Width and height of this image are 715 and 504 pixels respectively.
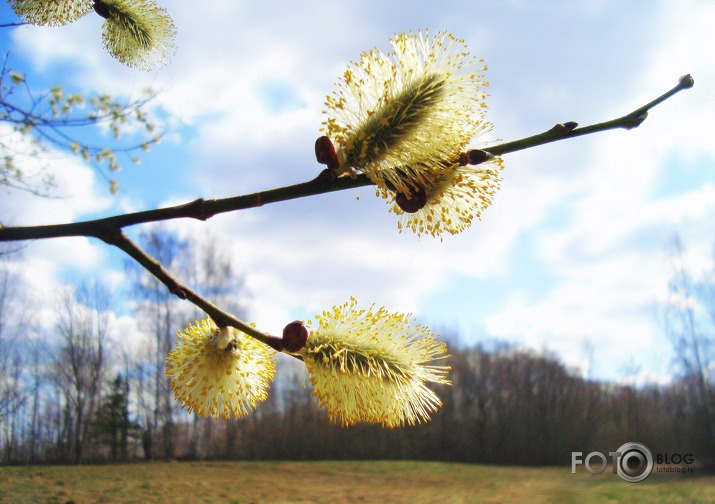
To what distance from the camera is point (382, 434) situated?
2017 centimetres

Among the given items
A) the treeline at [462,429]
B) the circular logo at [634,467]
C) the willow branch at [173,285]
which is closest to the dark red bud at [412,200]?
the willow branch at [173,285]

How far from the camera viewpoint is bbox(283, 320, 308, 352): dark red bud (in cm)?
83

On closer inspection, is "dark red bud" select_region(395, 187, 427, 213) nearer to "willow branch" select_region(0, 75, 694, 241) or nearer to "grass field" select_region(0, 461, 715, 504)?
"willow branch" select_region(0, 75, 694, 241)

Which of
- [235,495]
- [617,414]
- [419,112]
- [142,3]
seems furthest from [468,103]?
[617,414]

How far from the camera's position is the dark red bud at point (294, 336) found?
2.72 feet

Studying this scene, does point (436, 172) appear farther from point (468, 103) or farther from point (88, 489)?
point (88, 489)

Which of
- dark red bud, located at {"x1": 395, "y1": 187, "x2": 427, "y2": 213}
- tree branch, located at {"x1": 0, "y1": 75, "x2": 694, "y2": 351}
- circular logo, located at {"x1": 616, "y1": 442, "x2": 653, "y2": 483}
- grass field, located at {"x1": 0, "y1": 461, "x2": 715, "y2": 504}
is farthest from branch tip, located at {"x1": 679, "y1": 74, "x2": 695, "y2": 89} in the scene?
circular logo, located at {"x1": 616, "y1": 442, "x2": 653, "y2": 483}

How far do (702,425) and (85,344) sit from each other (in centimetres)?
1801

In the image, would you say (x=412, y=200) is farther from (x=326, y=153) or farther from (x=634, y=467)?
(x=634, y=467)

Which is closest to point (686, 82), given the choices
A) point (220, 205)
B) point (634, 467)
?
point (220, 205)

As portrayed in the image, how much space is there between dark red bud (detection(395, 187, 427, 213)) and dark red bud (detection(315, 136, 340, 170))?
0.13m

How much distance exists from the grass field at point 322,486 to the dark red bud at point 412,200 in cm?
873

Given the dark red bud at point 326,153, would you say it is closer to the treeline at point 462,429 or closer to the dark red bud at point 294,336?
the dark red bud at point 294,336

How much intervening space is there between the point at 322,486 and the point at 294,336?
12088mm
